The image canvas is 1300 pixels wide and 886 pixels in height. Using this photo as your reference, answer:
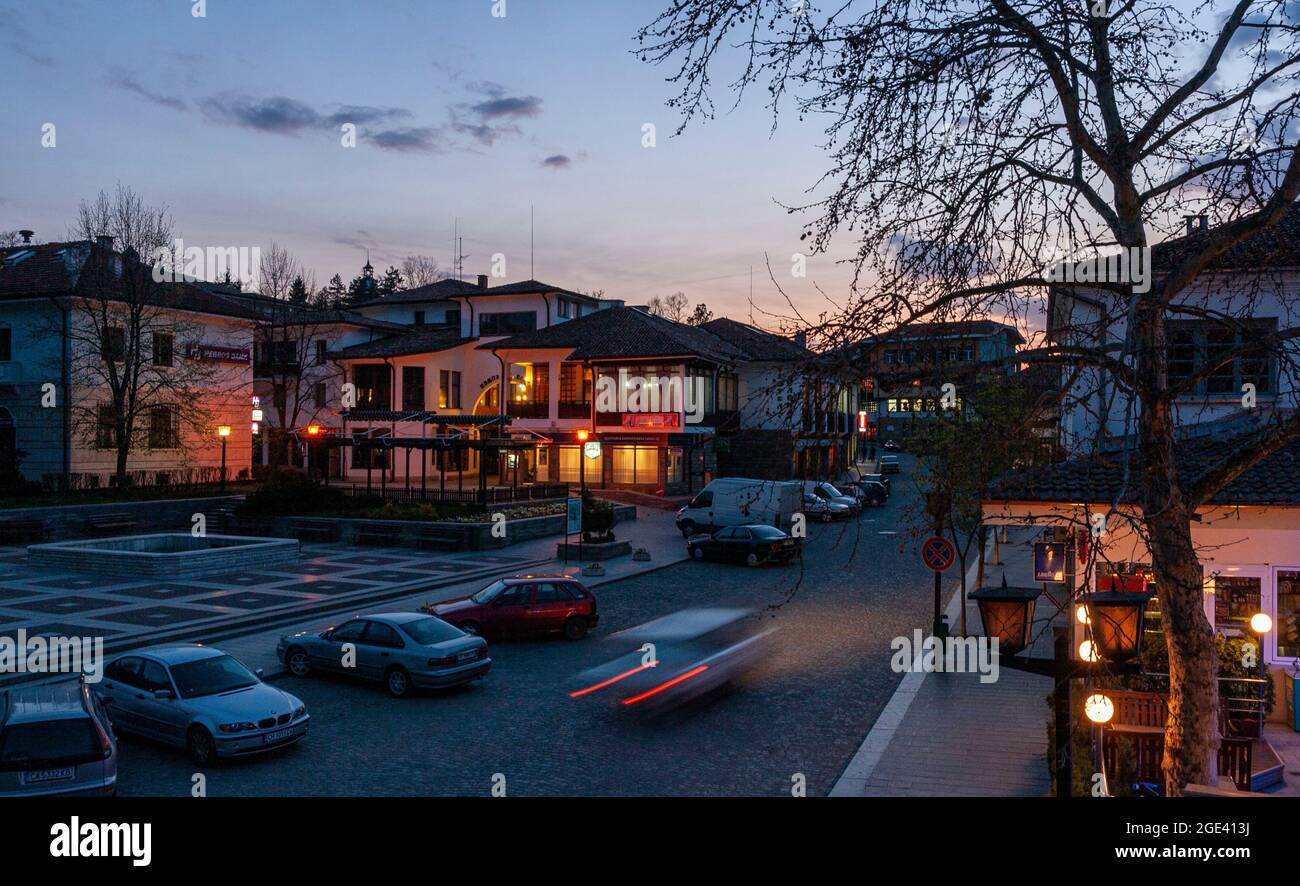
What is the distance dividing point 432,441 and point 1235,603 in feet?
96.8

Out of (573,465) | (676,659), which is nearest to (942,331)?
(676,659)

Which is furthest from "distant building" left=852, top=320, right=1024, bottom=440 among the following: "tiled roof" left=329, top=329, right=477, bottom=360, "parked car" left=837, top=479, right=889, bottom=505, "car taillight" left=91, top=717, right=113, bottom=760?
"tiled roof" left=329, top=329, right=477, bottom=360

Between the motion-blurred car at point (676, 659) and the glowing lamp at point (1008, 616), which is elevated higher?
the glowing lamp at point (1008, 616)

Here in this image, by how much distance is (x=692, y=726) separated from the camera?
523 inches

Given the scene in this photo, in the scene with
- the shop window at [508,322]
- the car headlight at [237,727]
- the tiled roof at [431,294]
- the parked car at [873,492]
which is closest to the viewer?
the car headlight at [237,727]

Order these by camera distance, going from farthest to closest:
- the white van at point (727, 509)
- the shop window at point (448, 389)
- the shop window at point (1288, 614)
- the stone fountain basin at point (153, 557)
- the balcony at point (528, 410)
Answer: the shop window at point (448, 389) < the balcony at point (528, 410) < the white van at point (727, 509) < the stone fountain basin at point (153, 557) < the shop window at point (1288, 614)

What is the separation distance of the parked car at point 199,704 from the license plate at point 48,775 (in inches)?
90.1

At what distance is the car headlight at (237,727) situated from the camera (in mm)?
11492

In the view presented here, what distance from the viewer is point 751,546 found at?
30641 millimetres

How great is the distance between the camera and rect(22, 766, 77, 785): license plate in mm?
9016

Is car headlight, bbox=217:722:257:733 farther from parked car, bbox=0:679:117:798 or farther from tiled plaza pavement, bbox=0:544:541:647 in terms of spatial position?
tiled plaza pavement, bbox=0:544:541:647

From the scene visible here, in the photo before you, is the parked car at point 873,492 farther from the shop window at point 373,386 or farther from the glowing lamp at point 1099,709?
the glowing lamp at point 1099,709

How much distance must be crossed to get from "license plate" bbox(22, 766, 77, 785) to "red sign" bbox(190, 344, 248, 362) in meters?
37.2

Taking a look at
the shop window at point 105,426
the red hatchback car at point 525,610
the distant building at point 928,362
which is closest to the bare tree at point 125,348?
the shop window at point 105,426
